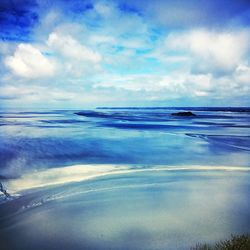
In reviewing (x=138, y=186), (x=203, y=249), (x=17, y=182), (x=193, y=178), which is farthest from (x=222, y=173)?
(x=17, y=182)

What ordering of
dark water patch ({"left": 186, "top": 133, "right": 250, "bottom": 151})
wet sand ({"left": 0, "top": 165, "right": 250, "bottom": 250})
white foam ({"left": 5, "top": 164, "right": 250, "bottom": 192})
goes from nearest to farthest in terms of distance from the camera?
wet sand ({"left": 0, "top": 165, "right": 250, "bottom": 250}) → white foam ({"left": 5, "top": 164, "right": 250, "bottom": 192}) → dark water patch ({"left": 186, "top": 133, "right": 250, "bottom": 151})

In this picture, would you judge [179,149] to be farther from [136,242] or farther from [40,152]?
[136,242]

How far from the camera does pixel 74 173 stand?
866cm

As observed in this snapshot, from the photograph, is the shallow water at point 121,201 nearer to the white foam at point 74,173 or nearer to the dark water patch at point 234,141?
the white foam at point 74,173

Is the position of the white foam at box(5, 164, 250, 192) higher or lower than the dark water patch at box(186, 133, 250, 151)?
lower

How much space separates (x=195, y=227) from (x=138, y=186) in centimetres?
250

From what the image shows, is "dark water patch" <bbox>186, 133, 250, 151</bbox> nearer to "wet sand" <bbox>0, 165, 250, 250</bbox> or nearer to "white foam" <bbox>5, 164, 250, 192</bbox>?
"white foam" <bbox>5, 164, 250, 192</bbox>

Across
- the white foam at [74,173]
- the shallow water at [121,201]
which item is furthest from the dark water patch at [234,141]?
the white foam at [74,173]

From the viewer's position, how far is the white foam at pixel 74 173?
744 cm

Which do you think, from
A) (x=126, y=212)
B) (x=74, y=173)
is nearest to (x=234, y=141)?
(x=74, y=173)

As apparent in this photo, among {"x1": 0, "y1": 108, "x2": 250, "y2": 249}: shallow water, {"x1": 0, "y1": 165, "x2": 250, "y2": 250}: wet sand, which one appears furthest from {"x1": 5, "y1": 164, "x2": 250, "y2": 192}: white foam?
{"x1": 0, "y1": 165, "x2": 250, "y2": 250}: wet sand

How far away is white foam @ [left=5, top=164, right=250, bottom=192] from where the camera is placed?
744 centimetres

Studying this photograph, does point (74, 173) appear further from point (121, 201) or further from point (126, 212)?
point (126, 212)

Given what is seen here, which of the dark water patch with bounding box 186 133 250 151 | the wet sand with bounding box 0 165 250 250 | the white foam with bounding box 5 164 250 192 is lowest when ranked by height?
the wet sand with bounding box 0 165 250 250
